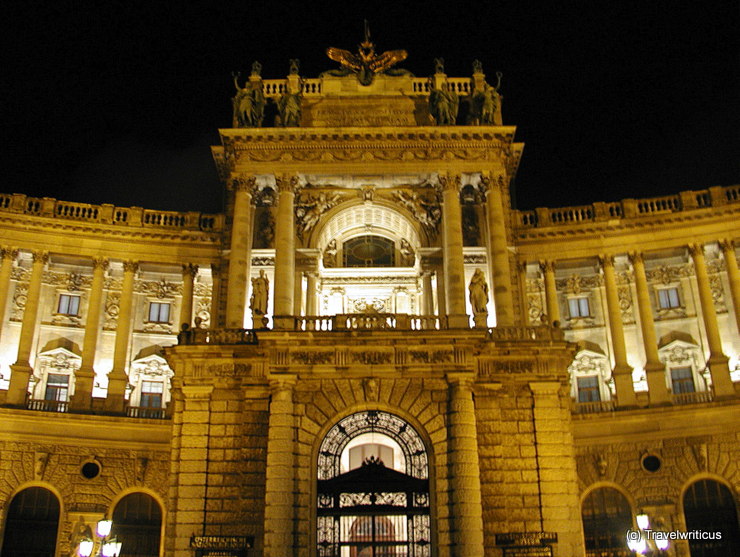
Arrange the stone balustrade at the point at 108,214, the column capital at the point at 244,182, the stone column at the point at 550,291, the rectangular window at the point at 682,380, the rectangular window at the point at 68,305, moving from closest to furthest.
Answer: the column capital at the point at 244,182 → the rectangular window at the point at 682,380 → the stone balustrade at the point at 108,214 → the rectangular window at the point at 68,305 → the stone column at the point at 550,291

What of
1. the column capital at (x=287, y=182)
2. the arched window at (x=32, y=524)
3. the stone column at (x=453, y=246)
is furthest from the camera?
the column capital at (x=287, y=182)

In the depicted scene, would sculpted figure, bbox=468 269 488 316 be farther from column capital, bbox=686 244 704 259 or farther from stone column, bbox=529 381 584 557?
column capital, bbox=686 244 704 259

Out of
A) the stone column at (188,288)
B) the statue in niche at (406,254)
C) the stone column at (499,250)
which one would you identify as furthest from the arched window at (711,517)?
the stone column at (188,288)

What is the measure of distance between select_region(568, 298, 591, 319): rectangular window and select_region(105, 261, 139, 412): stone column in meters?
24.7

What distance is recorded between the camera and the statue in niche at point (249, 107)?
40.1m

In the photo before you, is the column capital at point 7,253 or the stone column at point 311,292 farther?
the column capital at point 7,253

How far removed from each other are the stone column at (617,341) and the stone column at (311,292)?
16.1 metres

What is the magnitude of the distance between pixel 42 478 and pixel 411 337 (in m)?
20.3

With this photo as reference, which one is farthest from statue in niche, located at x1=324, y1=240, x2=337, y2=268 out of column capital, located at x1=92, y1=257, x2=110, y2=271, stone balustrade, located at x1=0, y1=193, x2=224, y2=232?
column capital, located at x1=92, y1=257, x2=110, y2=271

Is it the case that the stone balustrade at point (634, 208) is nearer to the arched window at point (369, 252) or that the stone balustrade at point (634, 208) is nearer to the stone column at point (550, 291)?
the stone column at point (550, 291)

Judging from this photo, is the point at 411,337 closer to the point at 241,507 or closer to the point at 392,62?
the point at 241,507

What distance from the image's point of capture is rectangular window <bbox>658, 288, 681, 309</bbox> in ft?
146

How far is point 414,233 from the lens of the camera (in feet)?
135

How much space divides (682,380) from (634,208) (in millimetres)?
9782
